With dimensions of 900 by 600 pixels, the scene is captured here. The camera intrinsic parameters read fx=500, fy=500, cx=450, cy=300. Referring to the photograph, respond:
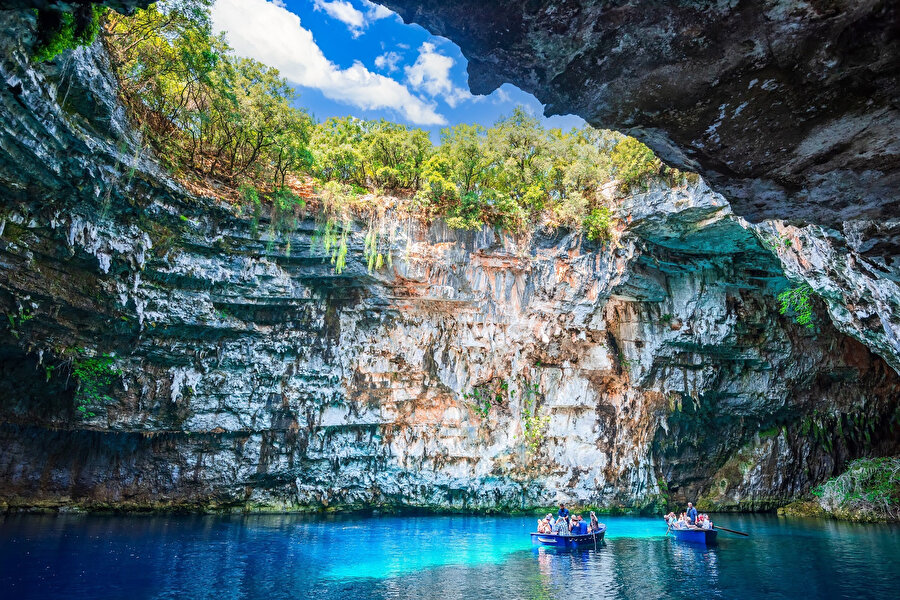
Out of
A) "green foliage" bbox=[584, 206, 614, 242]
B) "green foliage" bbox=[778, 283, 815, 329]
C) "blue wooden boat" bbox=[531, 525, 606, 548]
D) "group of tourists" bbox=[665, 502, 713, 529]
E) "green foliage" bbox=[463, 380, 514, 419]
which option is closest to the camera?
"blue wooden boat" bbox=[531, 525, 606, 548]

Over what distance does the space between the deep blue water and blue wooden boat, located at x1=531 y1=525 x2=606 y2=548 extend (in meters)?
0.27

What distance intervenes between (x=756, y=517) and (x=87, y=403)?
31.0 meters

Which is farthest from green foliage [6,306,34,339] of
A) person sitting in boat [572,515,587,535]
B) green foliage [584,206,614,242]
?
green foliage [584,206,614,242]

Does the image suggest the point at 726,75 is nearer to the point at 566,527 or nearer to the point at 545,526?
the point at 566,527

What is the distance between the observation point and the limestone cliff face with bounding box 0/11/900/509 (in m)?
20.6

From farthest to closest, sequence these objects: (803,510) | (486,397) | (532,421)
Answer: (803,510), (486,397), (532,421)

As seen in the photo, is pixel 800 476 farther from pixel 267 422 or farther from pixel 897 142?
pixel 897 142

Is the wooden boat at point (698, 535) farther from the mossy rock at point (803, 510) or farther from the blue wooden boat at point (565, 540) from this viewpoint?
the mossy rock at point (803, 510)

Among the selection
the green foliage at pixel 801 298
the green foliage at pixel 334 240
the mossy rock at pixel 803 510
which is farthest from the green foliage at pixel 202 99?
the mossy rock at pixel 803 510

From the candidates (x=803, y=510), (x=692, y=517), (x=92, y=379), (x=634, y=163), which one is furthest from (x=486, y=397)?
(x=803, y=510)

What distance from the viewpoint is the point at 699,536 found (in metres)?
17.2

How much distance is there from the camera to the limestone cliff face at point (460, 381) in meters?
20.6

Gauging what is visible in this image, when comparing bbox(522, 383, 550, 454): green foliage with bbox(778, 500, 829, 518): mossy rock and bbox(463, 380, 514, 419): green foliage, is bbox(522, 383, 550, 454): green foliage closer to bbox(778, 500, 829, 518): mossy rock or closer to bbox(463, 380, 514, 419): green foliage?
bbox(463, 380, 514, 419): green foliage

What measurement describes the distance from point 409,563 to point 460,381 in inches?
447
